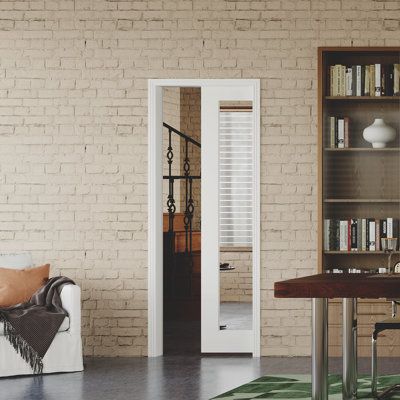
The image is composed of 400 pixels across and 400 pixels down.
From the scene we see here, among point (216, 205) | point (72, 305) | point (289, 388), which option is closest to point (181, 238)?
point (216, 205)

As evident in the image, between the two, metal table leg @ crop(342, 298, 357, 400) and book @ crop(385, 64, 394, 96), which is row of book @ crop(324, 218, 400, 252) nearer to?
book @ crop(385, 64, 394, 96)

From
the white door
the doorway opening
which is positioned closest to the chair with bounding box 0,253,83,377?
the doorway opening

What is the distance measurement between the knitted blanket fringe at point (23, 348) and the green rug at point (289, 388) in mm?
1453

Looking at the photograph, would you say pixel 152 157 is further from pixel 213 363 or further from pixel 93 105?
pixel 213 363

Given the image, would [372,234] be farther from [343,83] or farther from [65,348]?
[65,348]

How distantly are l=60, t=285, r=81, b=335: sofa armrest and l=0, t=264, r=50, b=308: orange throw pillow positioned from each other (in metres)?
0.35

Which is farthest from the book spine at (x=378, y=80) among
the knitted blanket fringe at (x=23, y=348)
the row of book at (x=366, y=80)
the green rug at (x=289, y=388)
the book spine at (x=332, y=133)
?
the knitted blanket fringe at (x=23, y=348)

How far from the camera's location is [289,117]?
290 inches

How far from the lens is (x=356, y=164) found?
7371 mm

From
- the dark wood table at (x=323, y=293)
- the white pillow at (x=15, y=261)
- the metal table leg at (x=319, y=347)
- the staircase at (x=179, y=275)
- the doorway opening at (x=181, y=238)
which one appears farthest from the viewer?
the staircase at (x=179, y=275)

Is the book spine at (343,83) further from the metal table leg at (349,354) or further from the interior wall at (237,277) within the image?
the metal table leg at (349,354)

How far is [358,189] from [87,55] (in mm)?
2373

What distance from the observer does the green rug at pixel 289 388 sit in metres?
5.51

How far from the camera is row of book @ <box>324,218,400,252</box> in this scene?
7262 mm
